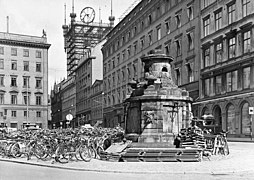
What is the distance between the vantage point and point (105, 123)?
303 ft

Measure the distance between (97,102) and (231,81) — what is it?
57513 mm

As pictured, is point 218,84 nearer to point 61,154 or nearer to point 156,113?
point 156,113

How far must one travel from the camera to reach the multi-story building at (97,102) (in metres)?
97.8

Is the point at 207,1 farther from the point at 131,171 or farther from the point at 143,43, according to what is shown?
the point at 131,171

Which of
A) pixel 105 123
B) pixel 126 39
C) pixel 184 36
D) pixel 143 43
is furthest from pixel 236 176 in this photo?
pixel 105 123

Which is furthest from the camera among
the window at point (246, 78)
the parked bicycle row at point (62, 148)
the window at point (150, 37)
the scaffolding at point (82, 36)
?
the scaffolding at point (82, 36)

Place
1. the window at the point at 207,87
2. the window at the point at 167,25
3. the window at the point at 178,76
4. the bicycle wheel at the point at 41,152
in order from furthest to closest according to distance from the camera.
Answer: the window at the point at 167,25
the window at the point at 178,76
the window at the point at 207,87
the bicycle wheel at the point at 41,152

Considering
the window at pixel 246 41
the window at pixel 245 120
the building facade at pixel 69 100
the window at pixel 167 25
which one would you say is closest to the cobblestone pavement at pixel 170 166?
the window at pixel 245 120

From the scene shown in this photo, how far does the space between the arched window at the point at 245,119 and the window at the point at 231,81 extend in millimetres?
2529

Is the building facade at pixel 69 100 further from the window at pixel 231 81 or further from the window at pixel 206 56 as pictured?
the window at pixel 231 81

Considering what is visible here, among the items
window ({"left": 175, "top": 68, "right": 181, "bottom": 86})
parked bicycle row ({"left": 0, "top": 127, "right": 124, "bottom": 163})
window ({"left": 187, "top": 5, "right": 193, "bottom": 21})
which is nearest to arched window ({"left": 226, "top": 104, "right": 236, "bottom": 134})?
window ({"left": 175, "top": 68, "right": 181, "bottom": 86})

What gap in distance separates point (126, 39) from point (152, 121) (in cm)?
6266

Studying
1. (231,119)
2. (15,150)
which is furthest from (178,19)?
(15,150)

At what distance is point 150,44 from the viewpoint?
6956 centimetres
